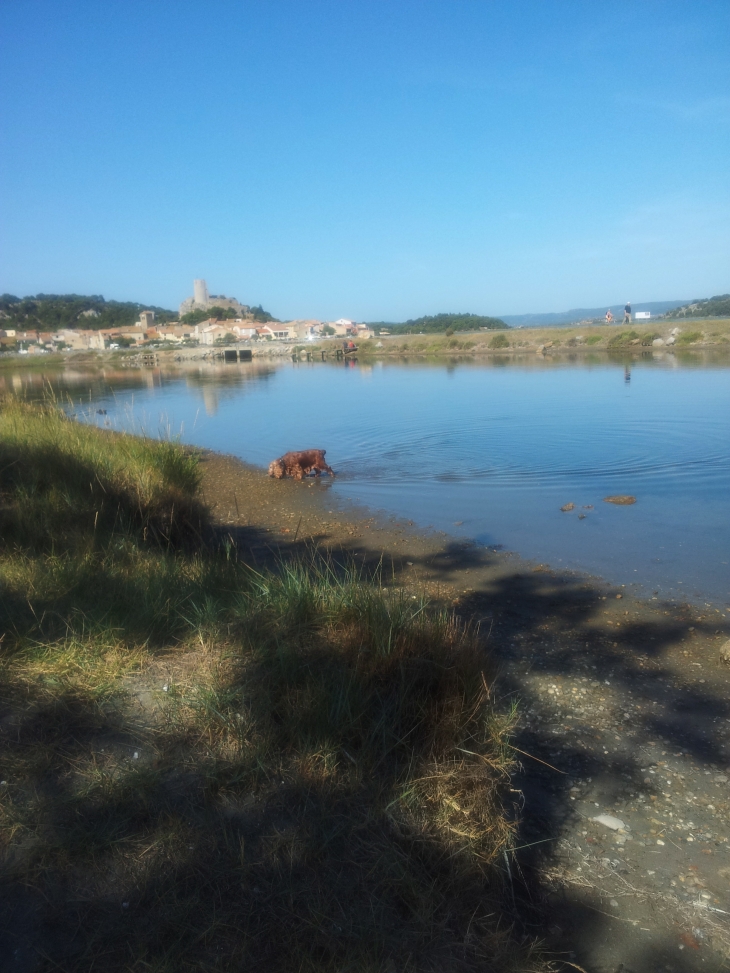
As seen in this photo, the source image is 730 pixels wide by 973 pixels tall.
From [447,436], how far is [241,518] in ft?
25.0

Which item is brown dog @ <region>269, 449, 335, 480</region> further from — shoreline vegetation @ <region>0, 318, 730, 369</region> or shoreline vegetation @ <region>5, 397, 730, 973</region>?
shoreline vegetation @ <region>0, 318, 730, 369</region>

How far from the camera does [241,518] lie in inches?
403

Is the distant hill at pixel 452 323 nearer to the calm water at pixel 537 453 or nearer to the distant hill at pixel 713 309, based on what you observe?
the distant hill at pixel 713 309

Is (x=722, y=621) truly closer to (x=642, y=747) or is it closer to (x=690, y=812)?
(x=642, y=747)

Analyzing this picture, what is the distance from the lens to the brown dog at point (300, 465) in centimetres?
1281

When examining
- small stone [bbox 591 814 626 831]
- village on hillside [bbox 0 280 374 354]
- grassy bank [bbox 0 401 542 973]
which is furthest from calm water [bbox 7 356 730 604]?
village on hillside [bbox 0 280 374 354]

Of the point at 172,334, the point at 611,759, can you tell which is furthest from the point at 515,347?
the point at 172,334

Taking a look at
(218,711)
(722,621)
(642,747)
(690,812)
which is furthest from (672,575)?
(218,711)

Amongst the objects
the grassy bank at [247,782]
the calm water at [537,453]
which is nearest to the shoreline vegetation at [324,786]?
the grassy bank at [247,782]

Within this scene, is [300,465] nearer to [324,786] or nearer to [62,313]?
[324,786]

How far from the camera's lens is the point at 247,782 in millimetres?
2906

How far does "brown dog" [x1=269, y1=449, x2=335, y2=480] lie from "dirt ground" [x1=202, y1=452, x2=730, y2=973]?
520cm

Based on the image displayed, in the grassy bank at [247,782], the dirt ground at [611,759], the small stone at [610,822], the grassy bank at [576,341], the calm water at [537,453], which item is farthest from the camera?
the grassy bank at [576,341]

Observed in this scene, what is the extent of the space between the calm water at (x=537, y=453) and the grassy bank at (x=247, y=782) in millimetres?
4336
